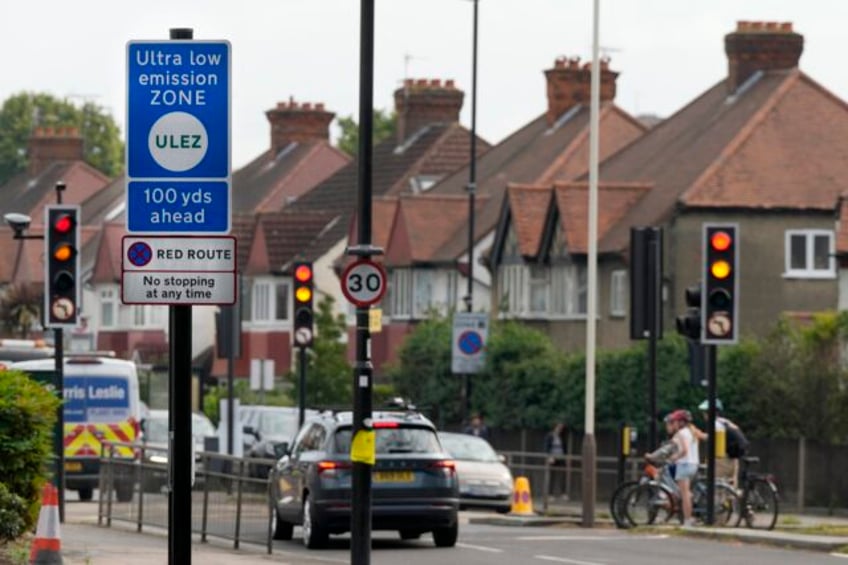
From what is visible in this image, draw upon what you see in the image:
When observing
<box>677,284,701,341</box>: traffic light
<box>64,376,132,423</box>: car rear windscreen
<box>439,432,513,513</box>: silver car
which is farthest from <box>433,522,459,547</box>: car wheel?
<box>64,376,132,423</box>: car rear windscreen

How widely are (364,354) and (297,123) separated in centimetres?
8027

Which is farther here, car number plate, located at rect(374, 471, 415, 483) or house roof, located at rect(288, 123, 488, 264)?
house roof, located at rect(288, 123, 488, 264)

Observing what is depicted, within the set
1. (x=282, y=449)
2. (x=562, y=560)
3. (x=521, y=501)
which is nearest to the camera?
(x=562, y=560)

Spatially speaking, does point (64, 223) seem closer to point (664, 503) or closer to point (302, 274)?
point (302, 274)

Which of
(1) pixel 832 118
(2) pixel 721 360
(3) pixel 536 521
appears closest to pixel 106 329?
(1) pixel 832 118

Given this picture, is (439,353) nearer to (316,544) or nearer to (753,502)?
(753,502)

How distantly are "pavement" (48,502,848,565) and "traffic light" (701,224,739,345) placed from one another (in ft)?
8.12

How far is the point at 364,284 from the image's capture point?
2116 cm

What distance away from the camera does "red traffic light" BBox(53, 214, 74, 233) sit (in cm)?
3028

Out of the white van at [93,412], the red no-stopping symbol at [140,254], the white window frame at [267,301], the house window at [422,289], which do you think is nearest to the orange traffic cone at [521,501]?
the white van at [93,412]

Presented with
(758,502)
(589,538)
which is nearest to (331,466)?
(589,538)

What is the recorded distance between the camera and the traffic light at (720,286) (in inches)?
1212

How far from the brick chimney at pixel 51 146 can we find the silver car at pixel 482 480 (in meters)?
72.2

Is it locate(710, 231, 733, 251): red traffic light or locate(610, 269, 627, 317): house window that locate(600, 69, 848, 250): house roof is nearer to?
locate(610, 269, 627, 317): house window
